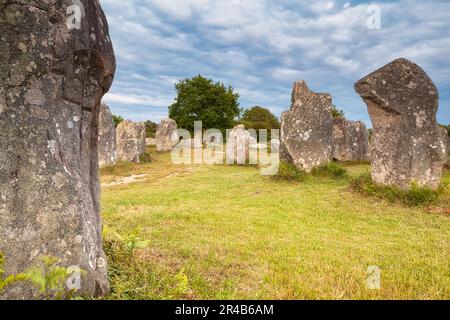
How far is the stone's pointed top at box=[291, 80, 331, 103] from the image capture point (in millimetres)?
16625

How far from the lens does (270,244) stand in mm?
7332

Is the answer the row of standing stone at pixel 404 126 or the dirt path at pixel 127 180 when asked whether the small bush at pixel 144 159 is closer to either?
the dirt path at pixel 127 180

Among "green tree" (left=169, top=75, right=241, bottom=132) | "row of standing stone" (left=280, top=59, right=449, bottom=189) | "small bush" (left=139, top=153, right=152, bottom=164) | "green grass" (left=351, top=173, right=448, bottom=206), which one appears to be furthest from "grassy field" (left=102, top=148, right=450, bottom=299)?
"green tree" (left=169, top=75, right=241, bottom=132)

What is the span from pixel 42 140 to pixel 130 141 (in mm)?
20179

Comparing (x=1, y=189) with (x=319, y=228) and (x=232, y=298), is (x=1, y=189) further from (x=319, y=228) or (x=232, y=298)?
(x=319, y=228)

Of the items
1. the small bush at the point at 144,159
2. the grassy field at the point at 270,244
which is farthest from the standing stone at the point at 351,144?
the small bush at the point at 144,159

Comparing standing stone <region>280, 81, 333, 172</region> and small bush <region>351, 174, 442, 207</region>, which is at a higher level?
standing stone <region>280, 81, 333, 172</region>

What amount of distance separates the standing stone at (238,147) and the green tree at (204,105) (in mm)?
25989

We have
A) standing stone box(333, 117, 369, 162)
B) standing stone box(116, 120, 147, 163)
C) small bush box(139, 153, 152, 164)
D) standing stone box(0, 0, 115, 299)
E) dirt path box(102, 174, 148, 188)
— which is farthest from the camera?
small bush box(139, 153, 152, 164)

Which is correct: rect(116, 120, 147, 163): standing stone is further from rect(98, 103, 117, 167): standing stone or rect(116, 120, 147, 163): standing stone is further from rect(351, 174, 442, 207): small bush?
rect(351, 174, 442, 207): small bush

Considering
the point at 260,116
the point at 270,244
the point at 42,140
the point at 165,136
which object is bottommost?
the point at 270,244

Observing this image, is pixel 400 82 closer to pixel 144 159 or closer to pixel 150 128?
pixel 144 159

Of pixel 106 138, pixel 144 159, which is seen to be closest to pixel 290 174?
pixel 106 138

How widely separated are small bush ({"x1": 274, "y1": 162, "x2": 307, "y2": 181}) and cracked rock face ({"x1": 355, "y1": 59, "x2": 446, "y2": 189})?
391cm
